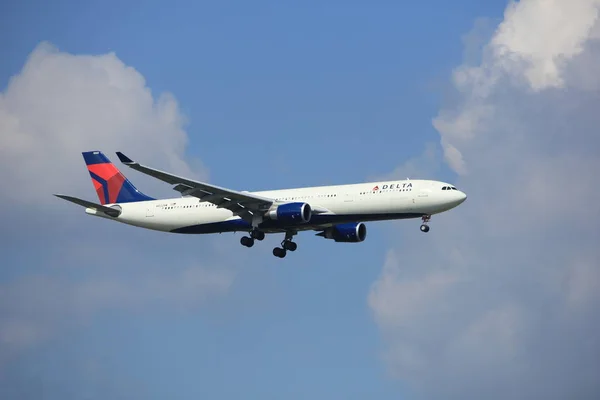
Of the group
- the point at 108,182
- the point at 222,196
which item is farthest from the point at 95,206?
the point at 222,196

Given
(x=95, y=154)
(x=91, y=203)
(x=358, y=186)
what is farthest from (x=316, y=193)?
(x=95, y=154)

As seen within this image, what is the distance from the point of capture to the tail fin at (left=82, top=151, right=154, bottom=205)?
89.2 meters

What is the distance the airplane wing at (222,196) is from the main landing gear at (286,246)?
15.3ft

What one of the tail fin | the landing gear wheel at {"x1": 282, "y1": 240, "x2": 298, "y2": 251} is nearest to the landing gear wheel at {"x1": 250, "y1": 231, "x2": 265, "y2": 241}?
the landing gear wheel at {"x1": 282, "y1": 240, "x2": 298, "y2": 251}

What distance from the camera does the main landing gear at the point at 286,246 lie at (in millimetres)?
84625

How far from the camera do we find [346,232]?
84000 mm

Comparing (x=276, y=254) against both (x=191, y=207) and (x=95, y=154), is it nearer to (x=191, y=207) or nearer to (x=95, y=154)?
(x=191, y=207)

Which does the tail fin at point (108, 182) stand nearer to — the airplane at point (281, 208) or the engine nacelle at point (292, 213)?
the airplane at point (281, 208)

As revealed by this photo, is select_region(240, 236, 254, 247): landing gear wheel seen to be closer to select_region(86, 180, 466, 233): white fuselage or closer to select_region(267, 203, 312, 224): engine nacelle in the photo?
select_region(86, 180, 466, 233): white fuselage

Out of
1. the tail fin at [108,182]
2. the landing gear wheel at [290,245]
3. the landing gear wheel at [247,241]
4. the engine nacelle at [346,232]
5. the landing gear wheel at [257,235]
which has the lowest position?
the landing gear wheel at [247,241]

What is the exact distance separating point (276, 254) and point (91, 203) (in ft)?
46.1

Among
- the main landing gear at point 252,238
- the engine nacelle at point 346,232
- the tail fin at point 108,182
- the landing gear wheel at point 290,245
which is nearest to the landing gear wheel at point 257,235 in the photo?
the main landing gear at point 252,238

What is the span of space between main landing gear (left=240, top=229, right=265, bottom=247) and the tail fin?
9.85 m

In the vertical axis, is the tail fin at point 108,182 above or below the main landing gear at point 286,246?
above
